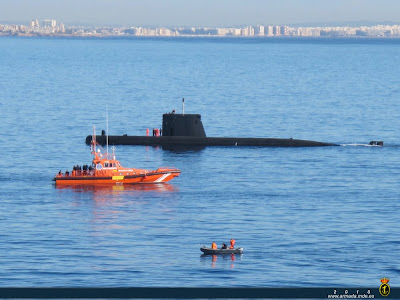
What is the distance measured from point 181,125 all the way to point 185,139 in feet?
5.41

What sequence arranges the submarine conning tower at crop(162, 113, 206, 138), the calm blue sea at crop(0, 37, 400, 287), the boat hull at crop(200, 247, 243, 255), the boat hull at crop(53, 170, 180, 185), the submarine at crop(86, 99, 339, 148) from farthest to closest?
1. the submarine conning tower at crop(162, 113, 206, 138)
2. the submarine at crop(86, 99, 339, 148)
3. the boat hull at crop(53, 170, 180, 185)
4. the boat hull at crop(200, 247, 243, 255)
5. the calm blue sea at crop(0, 37, 400, 287)

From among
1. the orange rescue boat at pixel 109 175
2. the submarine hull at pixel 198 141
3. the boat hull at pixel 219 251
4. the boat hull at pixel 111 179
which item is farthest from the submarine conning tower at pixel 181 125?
the boat hull at pixel 219 251

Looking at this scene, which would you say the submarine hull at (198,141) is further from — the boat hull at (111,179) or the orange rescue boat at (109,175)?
the boat hull at (111,179)

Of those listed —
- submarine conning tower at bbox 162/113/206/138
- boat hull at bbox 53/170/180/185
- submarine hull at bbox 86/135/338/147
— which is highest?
submarine conning tower at bbox 162/113/206/138

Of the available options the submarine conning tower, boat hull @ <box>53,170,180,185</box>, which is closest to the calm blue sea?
boat hull @ <box>53,170,180,185</box>

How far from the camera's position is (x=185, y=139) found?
96.0 m

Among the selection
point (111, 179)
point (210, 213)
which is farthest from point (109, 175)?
point (210, 213)

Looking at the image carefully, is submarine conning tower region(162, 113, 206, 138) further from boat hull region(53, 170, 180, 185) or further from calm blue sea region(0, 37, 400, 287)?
boat hull region(53, 170, 180, 185)

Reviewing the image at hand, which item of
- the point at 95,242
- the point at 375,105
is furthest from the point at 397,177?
the point at 375,105

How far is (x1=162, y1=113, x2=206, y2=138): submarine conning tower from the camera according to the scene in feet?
316

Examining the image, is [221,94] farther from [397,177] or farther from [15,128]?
[397,177]

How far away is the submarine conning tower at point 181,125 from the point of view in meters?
96.4

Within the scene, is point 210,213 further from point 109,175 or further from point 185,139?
point 185,139

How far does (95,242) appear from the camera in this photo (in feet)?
175
